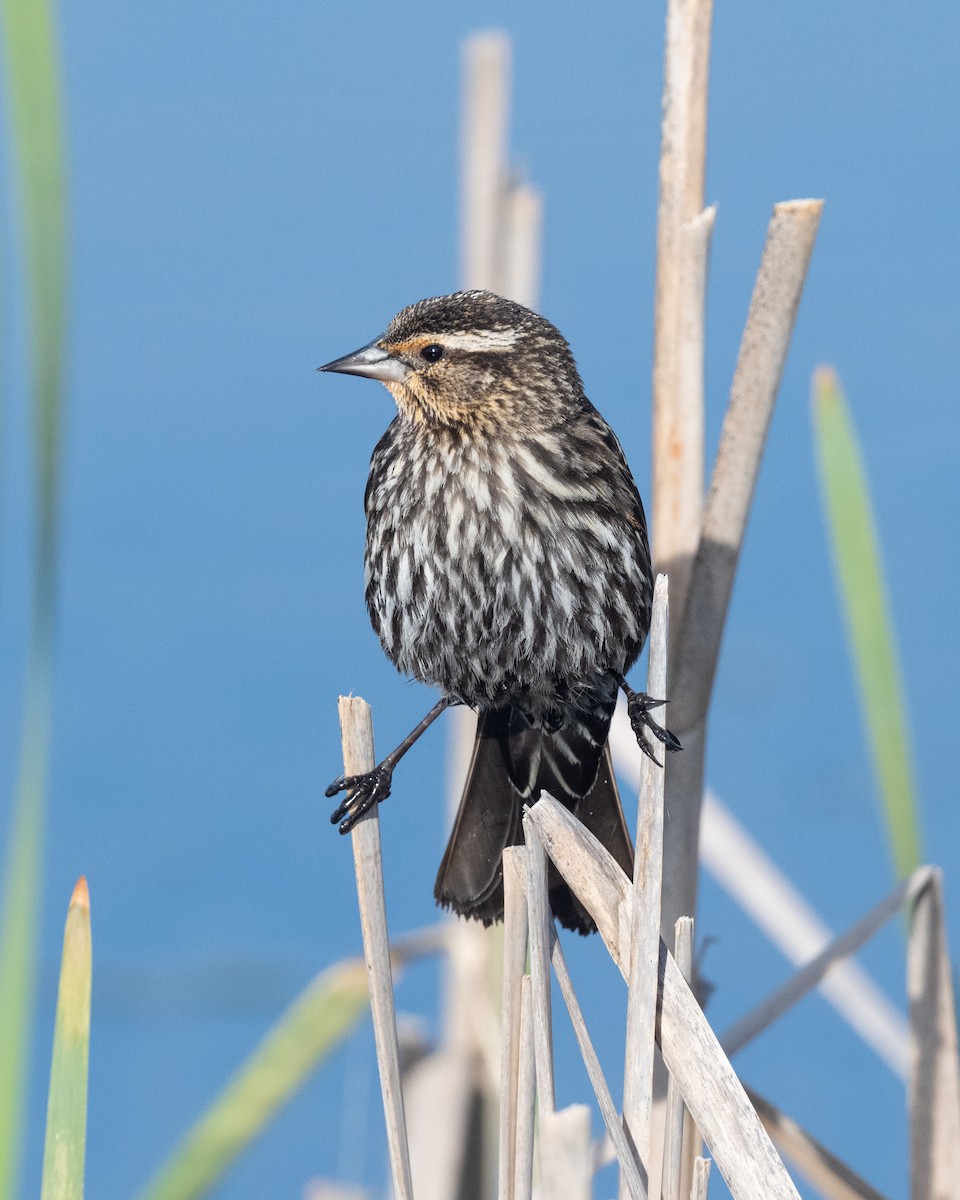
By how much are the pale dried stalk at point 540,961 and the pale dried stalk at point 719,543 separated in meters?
0.43

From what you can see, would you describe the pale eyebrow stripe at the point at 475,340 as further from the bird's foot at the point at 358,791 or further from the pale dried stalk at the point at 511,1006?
the pale dried stalk at the point at 511,1006

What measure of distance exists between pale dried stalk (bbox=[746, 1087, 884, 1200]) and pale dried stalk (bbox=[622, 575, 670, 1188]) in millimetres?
688

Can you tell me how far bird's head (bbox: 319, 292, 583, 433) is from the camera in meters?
2.12

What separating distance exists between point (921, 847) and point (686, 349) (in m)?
0.66

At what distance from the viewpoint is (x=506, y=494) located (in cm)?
211

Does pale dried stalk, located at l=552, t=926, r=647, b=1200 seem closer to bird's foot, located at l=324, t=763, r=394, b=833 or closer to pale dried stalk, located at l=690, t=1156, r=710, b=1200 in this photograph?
pale dried stalk, located at l=690, t=1156, r=710, b=1200

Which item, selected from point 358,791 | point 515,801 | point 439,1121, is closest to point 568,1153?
point 358,791

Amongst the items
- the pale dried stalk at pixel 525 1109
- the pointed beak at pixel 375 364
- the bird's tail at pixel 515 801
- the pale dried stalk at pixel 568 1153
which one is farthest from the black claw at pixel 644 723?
the pale dried stalk at pixel 568 1153

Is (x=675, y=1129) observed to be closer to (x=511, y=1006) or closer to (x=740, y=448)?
(x=511, y=1006)

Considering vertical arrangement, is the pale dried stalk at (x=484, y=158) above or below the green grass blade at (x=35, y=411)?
above

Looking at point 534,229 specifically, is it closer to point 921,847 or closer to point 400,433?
point 400,433

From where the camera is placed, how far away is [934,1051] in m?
2.04

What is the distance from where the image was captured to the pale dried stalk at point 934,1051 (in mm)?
2027

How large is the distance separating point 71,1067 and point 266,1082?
2.45ft
